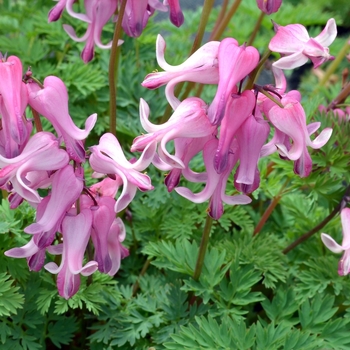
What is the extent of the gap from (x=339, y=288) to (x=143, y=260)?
59 centimetres

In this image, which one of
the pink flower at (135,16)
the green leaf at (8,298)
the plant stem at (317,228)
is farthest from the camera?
the plant stem at (317,228)

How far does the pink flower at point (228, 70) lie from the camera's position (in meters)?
0.96

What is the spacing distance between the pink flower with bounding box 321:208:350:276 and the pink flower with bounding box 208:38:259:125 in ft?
1.60

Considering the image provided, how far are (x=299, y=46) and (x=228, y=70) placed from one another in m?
0.14

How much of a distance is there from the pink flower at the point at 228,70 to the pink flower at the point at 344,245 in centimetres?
49

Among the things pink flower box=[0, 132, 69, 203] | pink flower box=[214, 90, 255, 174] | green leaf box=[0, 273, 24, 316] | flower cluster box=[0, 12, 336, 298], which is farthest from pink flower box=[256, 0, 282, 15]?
green leaf box=[0, 273, 24, 316]

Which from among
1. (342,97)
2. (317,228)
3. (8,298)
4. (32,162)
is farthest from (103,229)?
(342,97)

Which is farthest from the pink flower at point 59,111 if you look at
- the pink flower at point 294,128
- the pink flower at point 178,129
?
the pink flower at point 294,128

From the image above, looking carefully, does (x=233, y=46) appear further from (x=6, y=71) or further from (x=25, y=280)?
(x=25, y=280)

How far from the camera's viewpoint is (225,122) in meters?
1.01

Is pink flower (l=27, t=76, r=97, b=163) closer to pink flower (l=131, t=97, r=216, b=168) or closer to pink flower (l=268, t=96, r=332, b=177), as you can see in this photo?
pink flower (l=131, t=97, r=216, b=168)

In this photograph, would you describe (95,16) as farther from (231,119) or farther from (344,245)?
(344,245)

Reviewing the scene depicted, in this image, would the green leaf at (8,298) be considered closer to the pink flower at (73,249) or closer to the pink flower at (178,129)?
the pink flower at (73,249)

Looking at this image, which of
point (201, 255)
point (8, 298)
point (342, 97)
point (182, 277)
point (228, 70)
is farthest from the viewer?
point (342, 97)
